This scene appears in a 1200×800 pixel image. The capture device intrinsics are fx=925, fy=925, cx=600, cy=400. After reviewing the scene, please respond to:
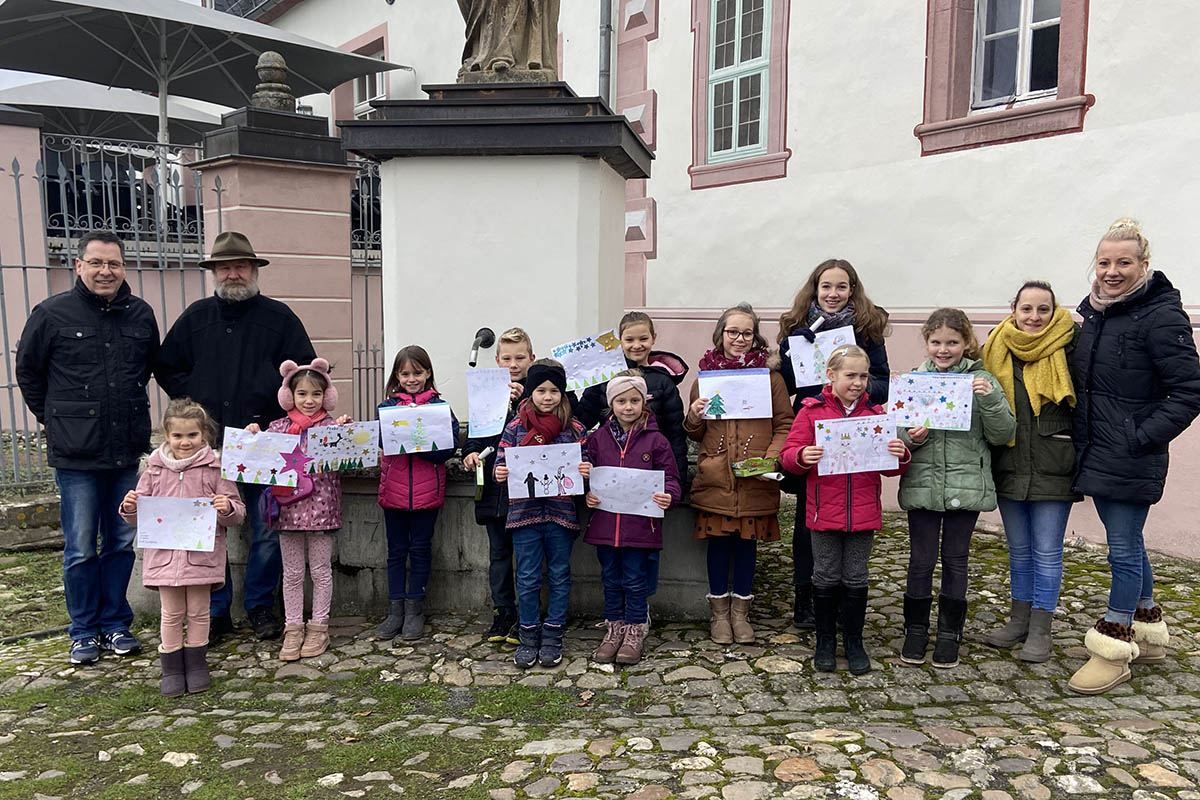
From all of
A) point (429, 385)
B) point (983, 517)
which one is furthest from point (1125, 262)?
point (983, 517)

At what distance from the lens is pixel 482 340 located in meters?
5.11

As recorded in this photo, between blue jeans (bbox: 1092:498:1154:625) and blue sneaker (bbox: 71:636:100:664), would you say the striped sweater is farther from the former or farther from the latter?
blue jeans (bbox: 1092:498:1154:625)

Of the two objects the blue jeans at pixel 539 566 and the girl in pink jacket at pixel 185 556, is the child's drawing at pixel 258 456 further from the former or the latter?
the blue jeans at pixel 539 566

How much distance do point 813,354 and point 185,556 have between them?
2971mm

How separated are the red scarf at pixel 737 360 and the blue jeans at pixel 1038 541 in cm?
128

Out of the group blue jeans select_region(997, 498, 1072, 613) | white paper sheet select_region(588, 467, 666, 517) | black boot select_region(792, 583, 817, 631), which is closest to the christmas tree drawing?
white paper sheet select_region(588, 467, 666, 517)

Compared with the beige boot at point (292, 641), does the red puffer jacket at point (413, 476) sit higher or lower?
higher

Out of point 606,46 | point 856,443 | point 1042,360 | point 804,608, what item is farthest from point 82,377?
point 606,46

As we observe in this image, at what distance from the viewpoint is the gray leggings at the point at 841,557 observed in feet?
13.4

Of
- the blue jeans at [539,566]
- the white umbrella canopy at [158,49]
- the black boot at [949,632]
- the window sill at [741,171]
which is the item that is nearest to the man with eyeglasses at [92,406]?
the blue jeans at [539,566]

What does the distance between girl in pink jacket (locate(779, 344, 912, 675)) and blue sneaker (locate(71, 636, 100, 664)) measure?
11.0ft

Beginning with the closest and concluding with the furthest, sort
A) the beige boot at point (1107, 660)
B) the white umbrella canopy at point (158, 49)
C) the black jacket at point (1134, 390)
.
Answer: the black jacket at point (1134, 390), the beige boot at point (1107, 660), the white umbrella canopy at point (158, 49)

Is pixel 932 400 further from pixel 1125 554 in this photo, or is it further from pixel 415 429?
pixel 415 429

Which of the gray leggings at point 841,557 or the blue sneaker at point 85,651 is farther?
the blue sneaker at point 85,651
